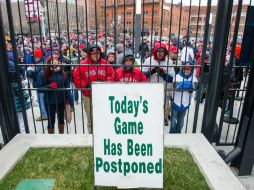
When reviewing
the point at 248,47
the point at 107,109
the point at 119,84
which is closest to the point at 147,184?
the point at 107,109

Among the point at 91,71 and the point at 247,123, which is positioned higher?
the point at 91,71

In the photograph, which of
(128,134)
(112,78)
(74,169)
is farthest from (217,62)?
(74,169)

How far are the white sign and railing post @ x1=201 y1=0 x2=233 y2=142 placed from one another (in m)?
1.51

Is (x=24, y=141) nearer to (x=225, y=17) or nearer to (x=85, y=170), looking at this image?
(x=85, y=170)

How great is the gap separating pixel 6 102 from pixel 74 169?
1.48 m

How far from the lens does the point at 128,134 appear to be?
2238mm

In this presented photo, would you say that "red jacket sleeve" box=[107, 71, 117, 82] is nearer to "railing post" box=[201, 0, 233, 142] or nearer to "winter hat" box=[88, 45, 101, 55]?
Result: "winter hat" box=[88, 45, 101, 55]

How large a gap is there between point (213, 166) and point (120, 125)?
1399 mm

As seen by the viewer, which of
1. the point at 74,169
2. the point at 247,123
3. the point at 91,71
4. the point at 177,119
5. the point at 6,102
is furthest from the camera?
the point at 177,119

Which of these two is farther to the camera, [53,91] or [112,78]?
[53,91]

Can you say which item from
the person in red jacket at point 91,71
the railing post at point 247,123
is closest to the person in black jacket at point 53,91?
the person in red jacket at point 91,71

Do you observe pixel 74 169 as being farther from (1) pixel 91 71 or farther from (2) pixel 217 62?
(2) pixel 217 62

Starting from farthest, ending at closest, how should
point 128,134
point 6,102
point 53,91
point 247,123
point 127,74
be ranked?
point 53,91
point 127,74
point 6,102
point 247,123
point 128,134

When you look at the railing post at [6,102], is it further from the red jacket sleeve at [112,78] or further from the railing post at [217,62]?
the railing post at [217,62]
